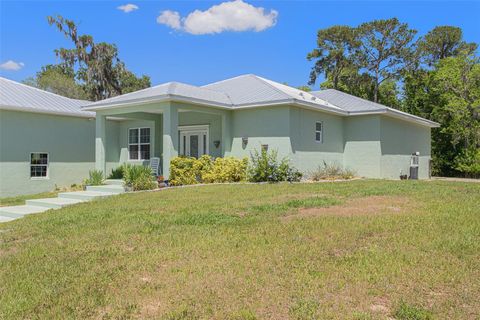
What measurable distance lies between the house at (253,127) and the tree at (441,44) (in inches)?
535

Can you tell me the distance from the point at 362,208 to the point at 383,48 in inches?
1079

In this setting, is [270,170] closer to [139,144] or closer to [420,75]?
[139,144]

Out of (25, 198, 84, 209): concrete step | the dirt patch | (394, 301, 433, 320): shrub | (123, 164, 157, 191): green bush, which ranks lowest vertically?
(394, 301, 433, 320): shrub

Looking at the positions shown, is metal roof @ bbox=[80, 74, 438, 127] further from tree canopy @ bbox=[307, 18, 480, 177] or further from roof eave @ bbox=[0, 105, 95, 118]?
tree canopy @ bbox=[307, 18, 480, 177]

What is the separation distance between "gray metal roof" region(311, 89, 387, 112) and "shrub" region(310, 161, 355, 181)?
3.03 meters

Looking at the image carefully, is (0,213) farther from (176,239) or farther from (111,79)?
(111,79)

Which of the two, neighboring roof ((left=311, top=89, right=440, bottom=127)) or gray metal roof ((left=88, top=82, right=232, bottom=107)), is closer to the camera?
gray metal roof ((left=88, top=82, right=232, bottom=107))

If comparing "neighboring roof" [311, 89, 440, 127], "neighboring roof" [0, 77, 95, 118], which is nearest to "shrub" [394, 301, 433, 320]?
"neighboring roof" [311, 89, 440, 127]

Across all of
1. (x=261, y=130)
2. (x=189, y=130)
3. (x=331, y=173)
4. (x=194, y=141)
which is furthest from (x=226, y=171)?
(x=331, y=173)

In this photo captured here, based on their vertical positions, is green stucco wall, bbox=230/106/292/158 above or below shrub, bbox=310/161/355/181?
above

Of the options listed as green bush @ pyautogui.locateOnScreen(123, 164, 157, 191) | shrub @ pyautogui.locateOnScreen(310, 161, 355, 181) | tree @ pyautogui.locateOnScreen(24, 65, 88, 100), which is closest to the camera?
green bush @ pyautogui.locateOnScreen(123, 164, 157, 191)

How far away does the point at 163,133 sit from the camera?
14742 mm

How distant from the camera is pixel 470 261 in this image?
5.02 meters

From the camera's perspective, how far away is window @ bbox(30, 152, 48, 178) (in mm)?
17469
